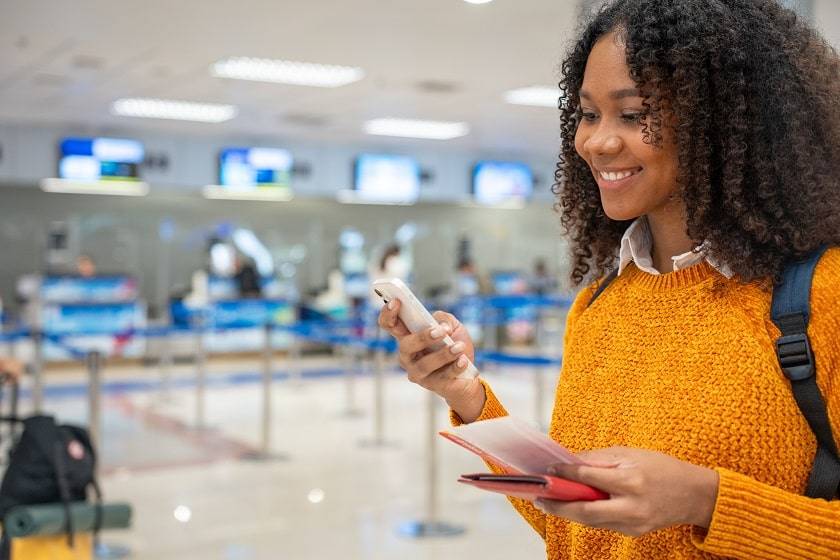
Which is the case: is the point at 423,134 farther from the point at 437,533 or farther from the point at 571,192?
the point at 571,192

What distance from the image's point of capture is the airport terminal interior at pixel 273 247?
5.68m

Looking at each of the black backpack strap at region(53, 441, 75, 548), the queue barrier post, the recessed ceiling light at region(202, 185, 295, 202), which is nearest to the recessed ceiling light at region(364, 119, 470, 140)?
the recessed ceiling light at region(202, 185, 295, 202)

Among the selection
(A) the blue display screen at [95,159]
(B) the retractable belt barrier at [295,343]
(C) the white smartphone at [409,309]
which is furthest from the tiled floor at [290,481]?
(A) the blue display screen at [95,159]

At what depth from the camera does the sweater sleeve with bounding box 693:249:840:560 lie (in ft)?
3.51

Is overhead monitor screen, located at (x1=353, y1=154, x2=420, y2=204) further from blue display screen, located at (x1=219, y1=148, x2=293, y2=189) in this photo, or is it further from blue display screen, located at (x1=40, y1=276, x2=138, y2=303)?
blue display screen, located at (x1=40, y1=276, x2=138, y2=303)

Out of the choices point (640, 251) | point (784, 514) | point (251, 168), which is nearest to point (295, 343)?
point (251, 168)

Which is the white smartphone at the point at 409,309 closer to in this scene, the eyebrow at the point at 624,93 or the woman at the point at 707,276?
the woman at the point at 707,276

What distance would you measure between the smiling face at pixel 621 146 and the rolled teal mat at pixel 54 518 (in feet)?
9.29

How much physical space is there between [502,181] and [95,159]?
7.12 metres

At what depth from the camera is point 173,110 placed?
1180 cm

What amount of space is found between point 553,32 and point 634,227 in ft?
21.0

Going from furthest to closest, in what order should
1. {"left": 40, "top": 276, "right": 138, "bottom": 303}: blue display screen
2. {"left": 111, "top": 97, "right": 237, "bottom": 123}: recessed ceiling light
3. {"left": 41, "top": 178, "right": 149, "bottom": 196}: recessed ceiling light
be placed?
{"left": 40, "top": 276, "right": 138, "bottom": 303}: blue display screen < {"left": 41, "top": 178, "right": 149, "bottom": 196}: recessed ceiling light < {"left": 111, "top": 97, "right": 237, "bottom": 123}: recessed ceiling light

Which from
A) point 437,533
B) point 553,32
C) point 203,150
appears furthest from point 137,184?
point 437,533

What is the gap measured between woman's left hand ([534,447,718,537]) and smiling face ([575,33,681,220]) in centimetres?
42
